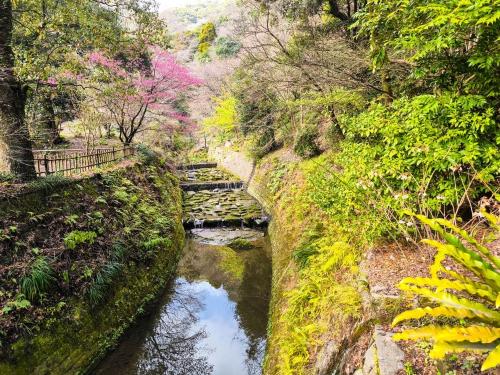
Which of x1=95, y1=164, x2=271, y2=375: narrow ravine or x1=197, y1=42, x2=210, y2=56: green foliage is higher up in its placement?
x1=197, y1=42, x2=210, y2=56: green foliage

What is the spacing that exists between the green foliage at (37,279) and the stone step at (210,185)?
13761mm

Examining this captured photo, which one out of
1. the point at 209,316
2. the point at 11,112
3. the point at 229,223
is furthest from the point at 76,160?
the point at 229,223

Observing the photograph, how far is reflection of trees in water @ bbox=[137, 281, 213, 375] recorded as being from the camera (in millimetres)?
6508

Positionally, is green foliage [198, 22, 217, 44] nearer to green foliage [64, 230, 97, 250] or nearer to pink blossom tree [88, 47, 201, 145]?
pink blossom tree [88, 47, 201, 145]

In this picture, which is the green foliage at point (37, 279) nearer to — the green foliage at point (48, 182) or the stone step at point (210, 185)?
the green foliage at point (48, 182)

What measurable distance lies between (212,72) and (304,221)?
93.3 feet

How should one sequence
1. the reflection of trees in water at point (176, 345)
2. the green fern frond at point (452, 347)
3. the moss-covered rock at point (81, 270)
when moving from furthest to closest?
1. the reflection of trees in water at point (176, 345)
2. the moss-covered rock at point (81, 270)
3. the green fern frond at point (452, 347)

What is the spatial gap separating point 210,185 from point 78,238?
13064 millimetres

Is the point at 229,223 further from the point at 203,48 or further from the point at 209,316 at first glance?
the point at 203,48

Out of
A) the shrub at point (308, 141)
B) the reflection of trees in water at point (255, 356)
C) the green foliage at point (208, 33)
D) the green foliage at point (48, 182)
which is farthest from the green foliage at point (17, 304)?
the green foliage at point (208, 33)

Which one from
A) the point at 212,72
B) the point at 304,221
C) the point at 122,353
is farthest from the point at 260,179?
the point at 212,72

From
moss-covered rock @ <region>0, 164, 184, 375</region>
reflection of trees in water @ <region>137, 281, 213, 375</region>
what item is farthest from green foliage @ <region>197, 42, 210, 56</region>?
reflection of trees in water @ <region>137, 281, 213, 375</region>

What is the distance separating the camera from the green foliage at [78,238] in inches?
268

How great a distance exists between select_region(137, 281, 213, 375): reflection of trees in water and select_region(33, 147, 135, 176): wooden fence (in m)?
4.98
